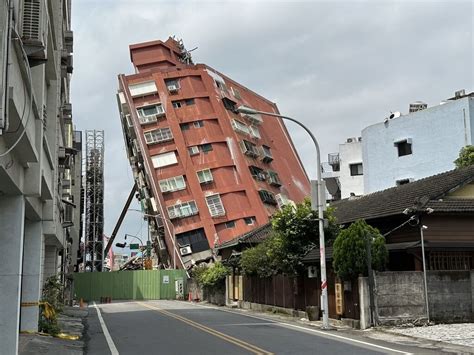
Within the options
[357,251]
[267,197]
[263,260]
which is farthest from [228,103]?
[357,251]

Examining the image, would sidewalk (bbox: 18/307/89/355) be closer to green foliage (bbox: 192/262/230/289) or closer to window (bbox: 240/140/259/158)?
green foliage (bbox: 192/262/230/289)

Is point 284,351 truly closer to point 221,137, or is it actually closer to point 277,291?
point 277,291

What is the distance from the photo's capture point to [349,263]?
20969mm

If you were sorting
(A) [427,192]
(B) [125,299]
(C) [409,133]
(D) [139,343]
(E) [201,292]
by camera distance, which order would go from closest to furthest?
1. (D) [139,343]
2. (A) [427,192]
3. (C) [409,133]
4. (E) [201,292]
5. (B) [125,299]

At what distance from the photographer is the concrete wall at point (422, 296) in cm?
1975

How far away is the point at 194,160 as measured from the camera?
60.0 meters

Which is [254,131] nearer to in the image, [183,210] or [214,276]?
[183,210]

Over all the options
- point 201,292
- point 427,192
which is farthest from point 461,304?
point 201,292

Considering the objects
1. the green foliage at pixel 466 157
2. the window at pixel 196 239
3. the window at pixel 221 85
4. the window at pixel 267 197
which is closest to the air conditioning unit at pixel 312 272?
the green foliage at pixel 466 157

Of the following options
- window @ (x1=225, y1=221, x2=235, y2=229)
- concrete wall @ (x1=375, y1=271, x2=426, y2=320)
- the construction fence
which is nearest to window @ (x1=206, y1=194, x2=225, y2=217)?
window @ (x1=225, y1=221, x2=235, y2=229)

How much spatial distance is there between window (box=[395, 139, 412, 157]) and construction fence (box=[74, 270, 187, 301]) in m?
23.2

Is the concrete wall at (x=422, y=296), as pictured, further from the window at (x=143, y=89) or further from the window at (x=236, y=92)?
the window at (x=236, y=92)

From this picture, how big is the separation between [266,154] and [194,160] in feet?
33.9

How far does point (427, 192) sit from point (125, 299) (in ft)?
123
